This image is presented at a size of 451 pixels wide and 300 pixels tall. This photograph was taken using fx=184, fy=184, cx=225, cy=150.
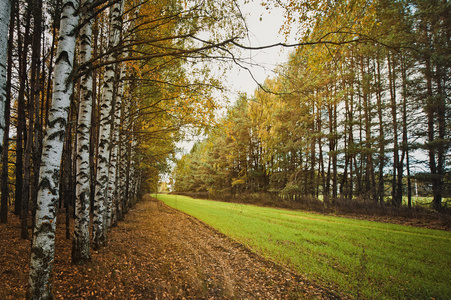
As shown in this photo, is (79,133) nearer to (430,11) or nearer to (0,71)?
(0,71)

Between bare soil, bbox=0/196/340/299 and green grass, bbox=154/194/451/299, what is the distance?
62cm

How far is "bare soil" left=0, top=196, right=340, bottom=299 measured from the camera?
3.15m

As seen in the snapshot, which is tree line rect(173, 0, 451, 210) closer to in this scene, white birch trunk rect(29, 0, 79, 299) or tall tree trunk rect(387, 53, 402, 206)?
tall tree trunk rect(387, 53, 402, 206)

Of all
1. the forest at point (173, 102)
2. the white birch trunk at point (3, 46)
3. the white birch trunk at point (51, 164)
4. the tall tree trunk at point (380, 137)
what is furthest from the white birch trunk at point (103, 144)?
the tall tree trunk at point (380, 137)

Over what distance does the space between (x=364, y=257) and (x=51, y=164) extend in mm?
5770

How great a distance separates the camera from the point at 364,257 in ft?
12.6

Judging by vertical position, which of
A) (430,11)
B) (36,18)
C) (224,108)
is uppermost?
(430,11)

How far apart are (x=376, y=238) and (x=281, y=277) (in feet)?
17.2

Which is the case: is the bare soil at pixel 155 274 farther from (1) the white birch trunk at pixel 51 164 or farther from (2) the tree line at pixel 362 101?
(2) the tree line at pixel 362 101

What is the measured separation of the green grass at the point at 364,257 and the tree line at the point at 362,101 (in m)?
3.99

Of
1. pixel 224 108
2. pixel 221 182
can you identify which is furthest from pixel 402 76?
pixel 221 182

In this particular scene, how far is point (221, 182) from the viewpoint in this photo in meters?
32.6

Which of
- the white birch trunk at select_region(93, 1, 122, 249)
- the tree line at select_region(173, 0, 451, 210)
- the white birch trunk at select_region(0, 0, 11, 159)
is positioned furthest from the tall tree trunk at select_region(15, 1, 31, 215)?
the tree line at select_region(173, 0, 451, 210)

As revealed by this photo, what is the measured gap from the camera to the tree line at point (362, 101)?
12.7 ft
